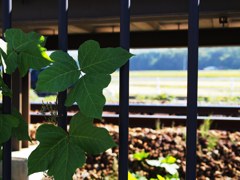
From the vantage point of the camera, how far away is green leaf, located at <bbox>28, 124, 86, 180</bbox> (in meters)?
0.91

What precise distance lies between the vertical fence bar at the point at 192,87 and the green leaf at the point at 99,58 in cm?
15

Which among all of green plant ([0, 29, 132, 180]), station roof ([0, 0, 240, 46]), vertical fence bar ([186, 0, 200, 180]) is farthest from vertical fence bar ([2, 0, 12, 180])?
station roof ([0, 0, 240, 46])

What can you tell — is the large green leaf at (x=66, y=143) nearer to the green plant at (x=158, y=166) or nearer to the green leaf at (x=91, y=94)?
the green leaf at (x=91, y=94)

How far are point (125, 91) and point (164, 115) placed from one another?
9.37 meters

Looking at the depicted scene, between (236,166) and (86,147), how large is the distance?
4288 mm

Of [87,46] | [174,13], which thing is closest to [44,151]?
[87,46]

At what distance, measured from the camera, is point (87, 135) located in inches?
36.4

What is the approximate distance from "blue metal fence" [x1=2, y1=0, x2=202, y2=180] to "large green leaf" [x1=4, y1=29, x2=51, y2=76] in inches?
2.1

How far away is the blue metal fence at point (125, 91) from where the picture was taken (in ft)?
2.94

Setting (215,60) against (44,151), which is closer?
(44,151)

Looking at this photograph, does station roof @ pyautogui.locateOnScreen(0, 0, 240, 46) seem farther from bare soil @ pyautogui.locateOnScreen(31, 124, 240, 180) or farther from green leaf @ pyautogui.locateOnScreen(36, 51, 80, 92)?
green leaf @ pyautogui.locateOnScreen(36, 51, 80, 92)

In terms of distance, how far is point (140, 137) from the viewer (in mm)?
5547

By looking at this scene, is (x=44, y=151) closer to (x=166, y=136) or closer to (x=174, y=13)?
(x=174, y=13)

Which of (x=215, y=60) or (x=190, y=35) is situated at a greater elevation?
(x=215, y=60)
